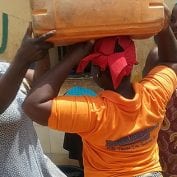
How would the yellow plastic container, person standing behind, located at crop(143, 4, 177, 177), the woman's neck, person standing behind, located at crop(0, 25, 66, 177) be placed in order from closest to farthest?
1. the yellow plastic container
2. the woman's neck
3. person standing behind, located at crop(0, 25, 66, 177)
4. person standing behind, located at crop(143, 4, 177, 177)

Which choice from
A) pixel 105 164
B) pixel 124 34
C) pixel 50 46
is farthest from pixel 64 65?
pixel 105 164

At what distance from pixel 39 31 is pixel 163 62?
0.69m

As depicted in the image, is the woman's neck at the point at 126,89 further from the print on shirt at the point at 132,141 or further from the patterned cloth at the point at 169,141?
the patterned cloth at the point at 169,141

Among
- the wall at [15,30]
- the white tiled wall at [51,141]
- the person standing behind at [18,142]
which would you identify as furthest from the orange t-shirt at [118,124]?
the wall at [15,30]

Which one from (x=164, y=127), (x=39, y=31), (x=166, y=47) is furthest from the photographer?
(x=164, y=127)

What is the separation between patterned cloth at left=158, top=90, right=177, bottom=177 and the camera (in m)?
2.80

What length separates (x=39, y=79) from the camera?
2.04m

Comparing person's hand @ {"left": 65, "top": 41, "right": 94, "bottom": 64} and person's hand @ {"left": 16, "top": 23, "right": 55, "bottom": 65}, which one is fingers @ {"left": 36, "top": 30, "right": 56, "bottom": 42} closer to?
person's hand @ {"left": 16, "top": 23, "right": 55, "bottom": 65}

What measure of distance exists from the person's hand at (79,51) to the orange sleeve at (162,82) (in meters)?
0.31

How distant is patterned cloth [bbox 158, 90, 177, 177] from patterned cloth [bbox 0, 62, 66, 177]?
0.77m

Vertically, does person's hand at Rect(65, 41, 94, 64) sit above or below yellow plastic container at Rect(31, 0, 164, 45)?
below

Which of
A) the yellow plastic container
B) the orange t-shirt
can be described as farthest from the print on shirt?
the yellow plastic container

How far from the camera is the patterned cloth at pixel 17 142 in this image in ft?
7.69

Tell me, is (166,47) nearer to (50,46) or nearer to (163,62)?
(163,62)
